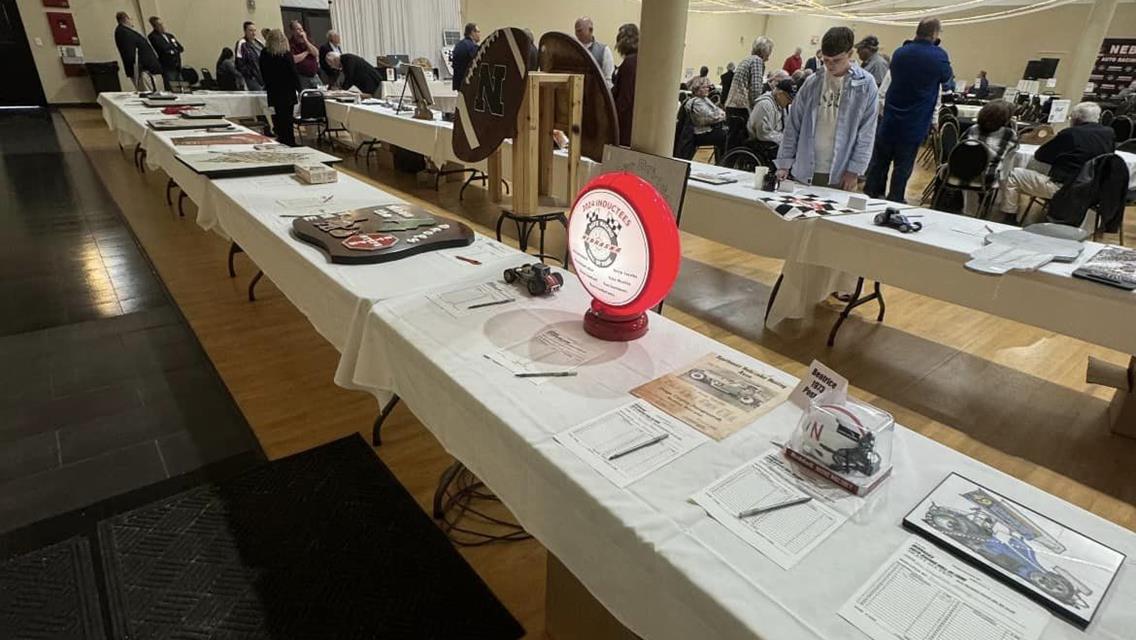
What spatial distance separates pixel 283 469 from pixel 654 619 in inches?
53.9

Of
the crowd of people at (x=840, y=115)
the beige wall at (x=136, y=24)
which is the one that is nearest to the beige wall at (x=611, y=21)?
the beige wall at (x=136, y=24)

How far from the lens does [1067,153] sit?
13.0 feet

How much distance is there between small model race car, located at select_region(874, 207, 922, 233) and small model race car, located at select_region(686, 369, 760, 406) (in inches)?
63.6

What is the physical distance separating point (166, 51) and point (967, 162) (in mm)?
9466

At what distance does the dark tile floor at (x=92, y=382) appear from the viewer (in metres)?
1.75

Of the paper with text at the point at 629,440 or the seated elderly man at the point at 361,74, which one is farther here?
the seated elderly man at the point at 361,74

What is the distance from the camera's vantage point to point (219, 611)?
1318 mm

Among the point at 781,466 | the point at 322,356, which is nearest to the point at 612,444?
the point at 781,466

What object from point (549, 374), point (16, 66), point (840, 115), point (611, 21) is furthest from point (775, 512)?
point (611, 21)

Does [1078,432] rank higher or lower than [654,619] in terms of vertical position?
lower

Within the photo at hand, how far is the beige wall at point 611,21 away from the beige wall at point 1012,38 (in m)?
2.92

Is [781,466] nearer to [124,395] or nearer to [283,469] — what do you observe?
[283,469]

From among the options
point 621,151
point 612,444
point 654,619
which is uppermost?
point 621,151

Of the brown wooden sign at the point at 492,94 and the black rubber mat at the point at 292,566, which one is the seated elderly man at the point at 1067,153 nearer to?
the brown wooden sign at the point at 492,94
